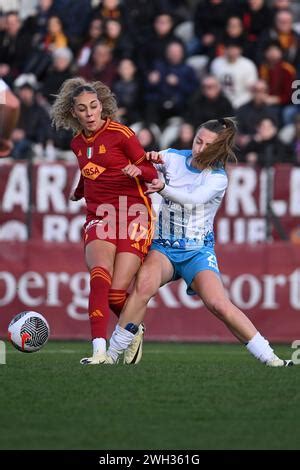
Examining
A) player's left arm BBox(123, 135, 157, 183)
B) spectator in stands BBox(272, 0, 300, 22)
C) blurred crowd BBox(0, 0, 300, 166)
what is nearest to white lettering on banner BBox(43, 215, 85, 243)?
blurred crowd BBox(0, 0, 300, 166)

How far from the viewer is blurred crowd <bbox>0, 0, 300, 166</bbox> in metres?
15.6

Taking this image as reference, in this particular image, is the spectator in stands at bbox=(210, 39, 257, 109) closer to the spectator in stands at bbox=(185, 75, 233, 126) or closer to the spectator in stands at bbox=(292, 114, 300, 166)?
the spectator in stands at bbox=(185, 75, 233, 126)

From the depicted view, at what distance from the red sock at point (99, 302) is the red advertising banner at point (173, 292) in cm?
540

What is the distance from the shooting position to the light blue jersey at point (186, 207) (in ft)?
29.8

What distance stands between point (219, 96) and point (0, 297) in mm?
3906

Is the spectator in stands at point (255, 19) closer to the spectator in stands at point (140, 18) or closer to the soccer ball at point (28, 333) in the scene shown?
the spectator in stands at point (140, 18)

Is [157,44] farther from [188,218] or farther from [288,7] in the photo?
[188,218]

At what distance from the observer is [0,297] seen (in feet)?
47.3

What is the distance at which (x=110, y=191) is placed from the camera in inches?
361

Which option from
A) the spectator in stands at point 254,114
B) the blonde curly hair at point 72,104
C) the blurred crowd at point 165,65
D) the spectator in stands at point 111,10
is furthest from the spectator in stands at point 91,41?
the blonde curly hair at point 72,104

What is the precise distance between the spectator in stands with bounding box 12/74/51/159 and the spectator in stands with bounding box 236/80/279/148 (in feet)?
8.20

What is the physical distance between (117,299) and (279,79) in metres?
7.71

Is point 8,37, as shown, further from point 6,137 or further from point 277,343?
point 6,137

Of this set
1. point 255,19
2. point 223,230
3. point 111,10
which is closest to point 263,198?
point 223,230
